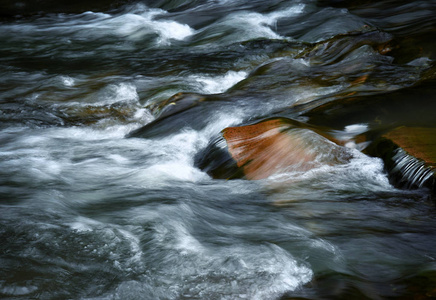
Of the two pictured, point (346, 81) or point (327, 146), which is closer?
point (327, 146)

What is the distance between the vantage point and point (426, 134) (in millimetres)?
4367

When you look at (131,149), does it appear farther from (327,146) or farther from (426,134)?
(426,134)

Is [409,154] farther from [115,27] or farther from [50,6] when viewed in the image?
[50,6]

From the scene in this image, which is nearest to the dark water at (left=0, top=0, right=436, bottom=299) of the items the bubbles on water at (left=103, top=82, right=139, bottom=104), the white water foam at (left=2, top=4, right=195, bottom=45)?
the bubbles on water at (left=103, top=82, right=139, bottom=104)

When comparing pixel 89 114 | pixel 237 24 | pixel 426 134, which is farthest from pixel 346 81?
pixel 237 24

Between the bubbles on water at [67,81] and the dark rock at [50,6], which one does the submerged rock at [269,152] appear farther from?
the dark rock at [50,6]

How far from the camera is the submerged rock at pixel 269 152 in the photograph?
14.3 ft

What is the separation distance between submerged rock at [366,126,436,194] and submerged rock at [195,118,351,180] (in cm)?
35

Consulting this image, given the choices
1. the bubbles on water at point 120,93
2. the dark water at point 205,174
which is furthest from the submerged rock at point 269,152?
the bubbles on water at point 120,93

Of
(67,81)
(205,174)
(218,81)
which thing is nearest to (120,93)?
(67,81)

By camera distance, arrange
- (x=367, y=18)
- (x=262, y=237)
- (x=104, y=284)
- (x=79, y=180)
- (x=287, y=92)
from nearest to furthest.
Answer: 1. (x=104, y=284)
2. (x=262, y=237)
3. (x=79, y=180)
4. (x=287, y=92)
5. (x=367, y=18)

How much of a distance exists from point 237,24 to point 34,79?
13.5 ft

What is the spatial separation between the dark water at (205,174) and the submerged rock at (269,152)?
11 cm

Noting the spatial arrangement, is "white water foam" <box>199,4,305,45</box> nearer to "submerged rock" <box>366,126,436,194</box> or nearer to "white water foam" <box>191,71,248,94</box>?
"white water foam" <box>191,71,248,94</box>
